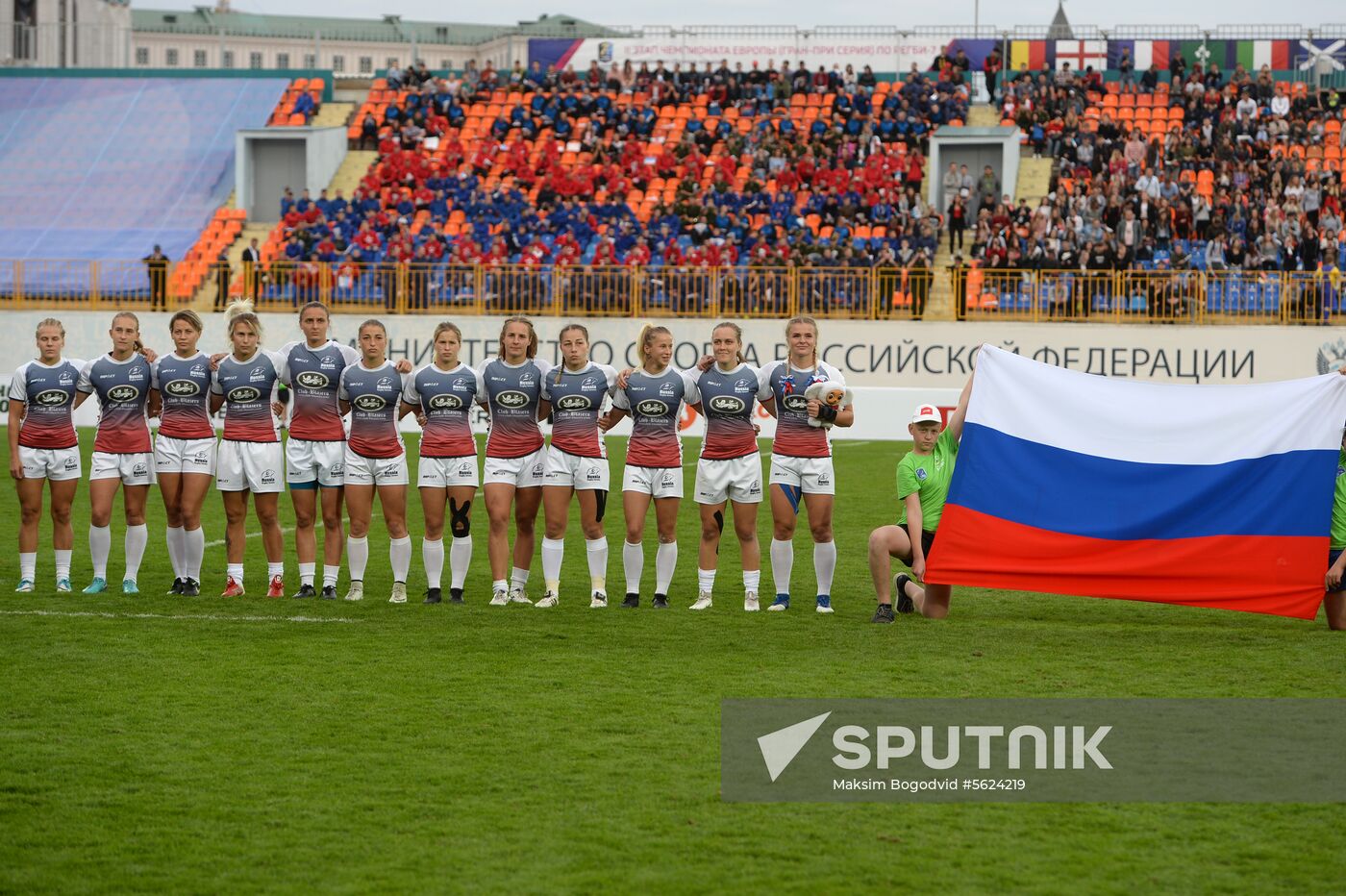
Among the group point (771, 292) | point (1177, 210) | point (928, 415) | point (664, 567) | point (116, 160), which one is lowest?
point (664, 567)

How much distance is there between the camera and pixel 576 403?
10867mm

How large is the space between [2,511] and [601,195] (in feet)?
62.8

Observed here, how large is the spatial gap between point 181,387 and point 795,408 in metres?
4.29

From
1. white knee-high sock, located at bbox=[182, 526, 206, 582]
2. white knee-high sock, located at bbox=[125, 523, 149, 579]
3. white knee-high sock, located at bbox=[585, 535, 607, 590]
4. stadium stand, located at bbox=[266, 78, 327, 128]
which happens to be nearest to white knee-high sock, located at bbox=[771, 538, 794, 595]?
white knee-high sock, located at bbox=[585, 535, 607, 590]

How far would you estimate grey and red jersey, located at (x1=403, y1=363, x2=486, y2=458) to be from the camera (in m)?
10.9

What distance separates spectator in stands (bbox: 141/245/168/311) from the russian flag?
2274 cm

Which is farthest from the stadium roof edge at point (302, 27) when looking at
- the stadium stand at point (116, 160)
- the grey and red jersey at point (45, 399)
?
the grey and red jersey at point (45, 399)

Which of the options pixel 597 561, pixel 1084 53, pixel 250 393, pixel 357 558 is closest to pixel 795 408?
pixel 597 561

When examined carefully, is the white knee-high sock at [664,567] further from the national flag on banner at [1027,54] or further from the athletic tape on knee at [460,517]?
the national flag on banner at [1027,54]

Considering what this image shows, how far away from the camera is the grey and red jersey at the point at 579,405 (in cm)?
1084

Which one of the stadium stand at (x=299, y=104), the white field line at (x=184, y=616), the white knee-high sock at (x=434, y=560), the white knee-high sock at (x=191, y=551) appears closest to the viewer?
the white field line at (x=184, y=616)

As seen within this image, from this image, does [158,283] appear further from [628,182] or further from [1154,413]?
[1154,413]

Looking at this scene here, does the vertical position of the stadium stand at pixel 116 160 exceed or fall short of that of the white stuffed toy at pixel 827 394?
it exceeds it

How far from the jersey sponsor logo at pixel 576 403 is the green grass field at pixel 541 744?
134 cm
